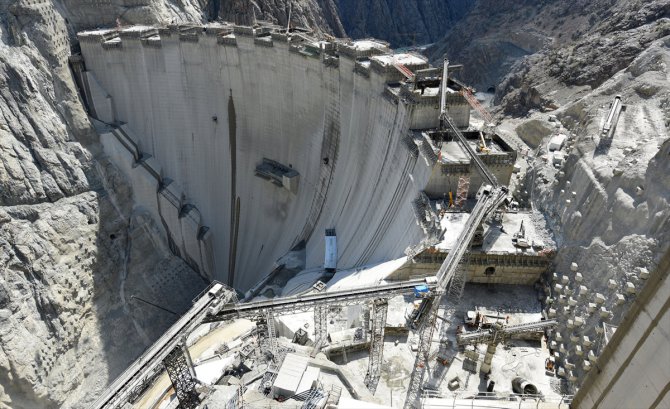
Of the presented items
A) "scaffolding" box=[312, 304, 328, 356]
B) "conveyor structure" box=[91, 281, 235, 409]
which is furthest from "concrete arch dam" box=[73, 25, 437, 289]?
"conveyor structure" box=[91, 281, 235, 409]

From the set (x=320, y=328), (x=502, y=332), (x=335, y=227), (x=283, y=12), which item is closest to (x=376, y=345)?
(x=320, y=328)

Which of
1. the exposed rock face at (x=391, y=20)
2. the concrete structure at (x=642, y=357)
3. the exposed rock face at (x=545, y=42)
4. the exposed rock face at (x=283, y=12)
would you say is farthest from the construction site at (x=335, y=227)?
the exposed rock face at (x=391, y=20)

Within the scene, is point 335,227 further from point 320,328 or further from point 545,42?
point 545,42

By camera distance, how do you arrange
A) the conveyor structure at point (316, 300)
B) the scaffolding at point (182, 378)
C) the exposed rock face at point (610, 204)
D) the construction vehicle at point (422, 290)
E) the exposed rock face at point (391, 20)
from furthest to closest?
the exposed rock face at point (391, 20), the exposed rock face at point (610, 204), the conveyor structure at point (316, 300), the construction vehicle at point (422, 290), the scaffolding at point (182, 378)

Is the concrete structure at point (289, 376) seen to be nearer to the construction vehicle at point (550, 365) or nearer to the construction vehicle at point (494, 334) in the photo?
the construction vehicle at point (494, 334)

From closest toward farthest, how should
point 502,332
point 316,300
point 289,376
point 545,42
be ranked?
1. point 289,376
2. point 316,300
3. point 502,332
4. point 545,42

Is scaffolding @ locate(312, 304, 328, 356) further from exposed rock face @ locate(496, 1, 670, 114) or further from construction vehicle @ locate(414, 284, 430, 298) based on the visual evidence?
exposed rock face @ locate(496, 1, 670, 114)
